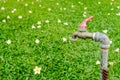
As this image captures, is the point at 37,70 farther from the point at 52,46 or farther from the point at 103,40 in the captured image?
the point at 103,40

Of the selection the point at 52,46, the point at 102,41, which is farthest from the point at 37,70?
the point at 102,41

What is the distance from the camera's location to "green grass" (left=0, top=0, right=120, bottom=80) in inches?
174

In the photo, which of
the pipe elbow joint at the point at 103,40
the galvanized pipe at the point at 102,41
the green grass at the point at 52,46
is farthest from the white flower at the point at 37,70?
the pipe elbow joint at the point at 103,40

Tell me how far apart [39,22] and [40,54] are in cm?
168

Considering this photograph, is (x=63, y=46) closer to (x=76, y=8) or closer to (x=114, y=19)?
(x=114, y=19)

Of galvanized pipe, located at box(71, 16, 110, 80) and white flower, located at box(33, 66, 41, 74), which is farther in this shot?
white flower, located at box(33, 66, 41, 74)

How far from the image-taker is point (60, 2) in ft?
29.6

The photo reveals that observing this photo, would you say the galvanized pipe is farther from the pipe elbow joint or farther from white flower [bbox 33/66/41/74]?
white flower [bbox 33/66/41/74]

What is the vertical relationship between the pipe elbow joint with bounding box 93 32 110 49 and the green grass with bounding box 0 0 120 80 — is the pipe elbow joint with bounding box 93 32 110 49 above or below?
above

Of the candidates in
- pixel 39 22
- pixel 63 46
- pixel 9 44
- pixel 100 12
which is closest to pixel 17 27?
pixel 39 22

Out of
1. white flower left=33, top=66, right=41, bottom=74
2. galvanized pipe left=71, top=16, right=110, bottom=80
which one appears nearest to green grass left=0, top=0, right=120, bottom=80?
white flower left=33, top=66, right=41, bottom=74

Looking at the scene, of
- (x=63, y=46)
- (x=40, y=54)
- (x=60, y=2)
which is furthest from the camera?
(x=60, y=2)

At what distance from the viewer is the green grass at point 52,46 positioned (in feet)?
14.5

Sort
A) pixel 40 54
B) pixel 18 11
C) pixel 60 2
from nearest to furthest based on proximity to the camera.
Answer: pixel 40 54 → pixel 18 11 → pixel 60 2
